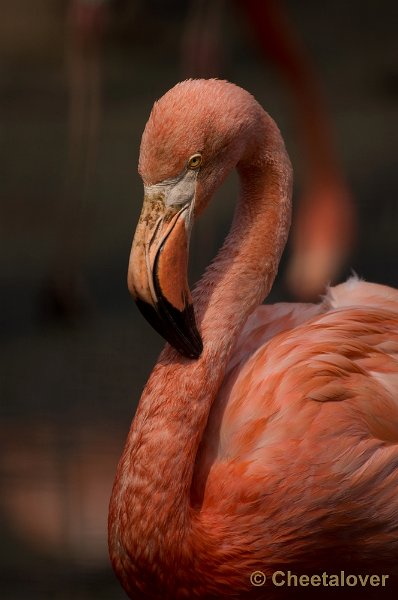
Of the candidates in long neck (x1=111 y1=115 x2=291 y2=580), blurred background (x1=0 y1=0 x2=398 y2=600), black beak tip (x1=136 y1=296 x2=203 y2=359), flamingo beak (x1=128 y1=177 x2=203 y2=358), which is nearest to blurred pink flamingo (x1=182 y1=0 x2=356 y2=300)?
blurred background (x1=0 y1=0 x2=398 y2=600)

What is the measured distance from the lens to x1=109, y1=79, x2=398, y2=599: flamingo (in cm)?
212

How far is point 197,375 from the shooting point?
7.35 feet

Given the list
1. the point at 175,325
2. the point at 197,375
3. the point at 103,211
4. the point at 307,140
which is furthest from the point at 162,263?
the point at 103,211

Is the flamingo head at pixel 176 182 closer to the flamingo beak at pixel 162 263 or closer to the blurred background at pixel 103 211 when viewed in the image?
the flamingo beak at pixel 162 263

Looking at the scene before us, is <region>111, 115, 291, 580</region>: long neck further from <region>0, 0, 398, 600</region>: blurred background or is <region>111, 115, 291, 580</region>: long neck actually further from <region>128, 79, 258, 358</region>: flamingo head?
<region>0, 0, 398, 600</region>: blurred background

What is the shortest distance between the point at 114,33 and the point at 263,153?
21.8ft

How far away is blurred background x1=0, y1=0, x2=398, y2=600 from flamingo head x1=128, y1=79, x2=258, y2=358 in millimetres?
1672

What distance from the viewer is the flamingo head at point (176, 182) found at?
2070mm

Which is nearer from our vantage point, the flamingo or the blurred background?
the flamingo

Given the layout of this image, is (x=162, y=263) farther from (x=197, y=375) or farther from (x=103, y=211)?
(x=103, y=211)

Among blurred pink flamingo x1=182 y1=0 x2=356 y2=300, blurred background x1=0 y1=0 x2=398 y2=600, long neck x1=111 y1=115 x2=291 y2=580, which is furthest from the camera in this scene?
blurred pink flamingo x1=182 y1=0 x2=356 y2=300

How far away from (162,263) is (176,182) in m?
0.18

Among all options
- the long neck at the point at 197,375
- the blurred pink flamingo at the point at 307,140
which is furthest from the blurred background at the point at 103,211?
the long neck at the point at 197,375

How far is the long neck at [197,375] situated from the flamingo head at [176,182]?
0.11 metres
